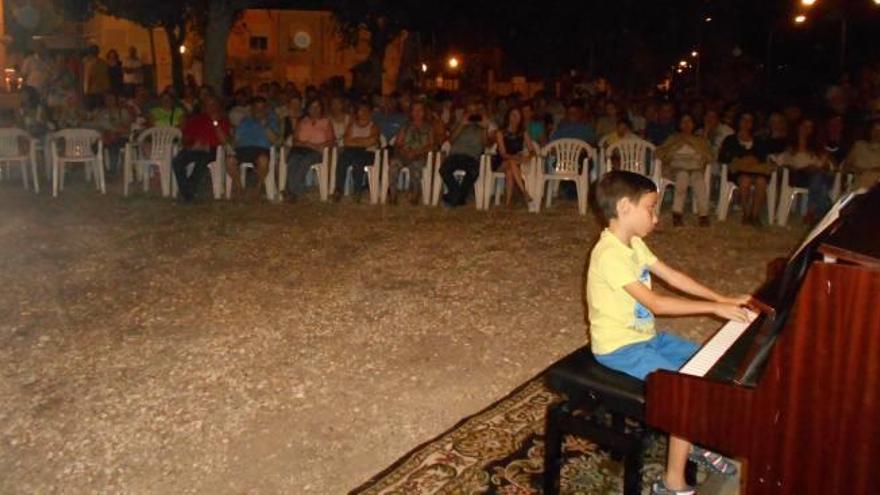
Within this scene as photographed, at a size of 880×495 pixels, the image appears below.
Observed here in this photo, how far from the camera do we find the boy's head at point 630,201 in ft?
11.1

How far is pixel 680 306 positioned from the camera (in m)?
3.34

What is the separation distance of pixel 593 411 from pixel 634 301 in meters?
0.46

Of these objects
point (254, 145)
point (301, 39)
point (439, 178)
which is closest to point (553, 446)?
point (439, 178)

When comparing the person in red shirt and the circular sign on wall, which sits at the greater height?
the circular sign on wall

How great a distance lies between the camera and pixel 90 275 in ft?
24.5

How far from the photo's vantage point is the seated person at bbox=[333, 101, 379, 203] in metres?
11.5

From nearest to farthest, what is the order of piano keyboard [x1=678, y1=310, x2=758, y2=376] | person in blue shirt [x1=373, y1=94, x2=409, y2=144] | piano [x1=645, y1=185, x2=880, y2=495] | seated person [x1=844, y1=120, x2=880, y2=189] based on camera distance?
piano [x1=645, y1=185, x2=880, y2=495] → piano keyboard [x1=678, y1=310, x2=758, y2=376] → seated person [x1=844, y1=120, x2=880, y2=189] → person in blue shirt [x1=373, y1=94, x2=409, y2=144]

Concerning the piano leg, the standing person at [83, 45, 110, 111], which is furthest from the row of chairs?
the piano leg

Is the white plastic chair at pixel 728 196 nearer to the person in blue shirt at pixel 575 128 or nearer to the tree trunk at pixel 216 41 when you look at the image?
the person in blue shirt at pixel 575 128

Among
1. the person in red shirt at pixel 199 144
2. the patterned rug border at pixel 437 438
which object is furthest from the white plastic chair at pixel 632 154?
the patterned rug border at pixel 437 438

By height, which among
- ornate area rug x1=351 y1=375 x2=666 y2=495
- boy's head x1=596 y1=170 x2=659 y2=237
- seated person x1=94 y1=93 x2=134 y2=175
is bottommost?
ornate area rug x1=351 y1=375 x2=666 y2=495

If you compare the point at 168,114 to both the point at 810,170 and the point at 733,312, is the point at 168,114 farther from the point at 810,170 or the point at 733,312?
the point at 733,312

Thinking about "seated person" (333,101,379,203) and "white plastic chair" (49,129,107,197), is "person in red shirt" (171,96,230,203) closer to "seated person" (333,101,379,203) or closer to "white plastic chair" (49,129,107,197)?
"white plastic chair" (49,129,107,197)

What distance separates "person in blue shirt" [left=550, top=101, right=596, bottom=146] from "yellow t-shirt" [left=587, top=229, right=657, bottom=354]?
26.6 ft
